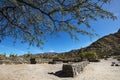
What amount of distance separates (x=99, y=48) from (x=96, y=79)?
143m

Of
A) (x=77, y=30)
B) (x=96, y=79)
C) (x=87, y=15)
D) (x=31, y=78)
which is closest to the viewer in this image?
(x=87, y=15)

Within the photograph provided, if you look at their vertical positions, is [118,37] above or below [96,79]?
above

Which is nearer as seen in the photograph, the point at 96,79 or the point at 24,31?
the point at 24,31

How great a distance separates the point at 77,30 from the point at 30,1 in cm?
267

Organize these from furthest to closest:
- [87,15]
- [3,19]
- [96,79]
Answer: [96,79] → [3,19] → [87,15]

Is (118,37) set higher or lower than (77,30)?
higher

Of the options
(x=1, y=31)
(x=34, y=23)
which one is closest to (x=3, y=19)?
(x=1, y=31)

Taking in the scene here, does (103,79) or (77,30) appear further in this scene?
(103,79)

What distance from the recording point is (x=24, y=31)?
11.0 meters

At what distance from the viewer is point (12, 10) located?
393 inches

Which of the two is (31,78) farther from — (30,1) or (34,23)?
(30,1)

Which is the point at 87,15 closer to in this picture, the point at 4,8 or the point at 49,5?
the point at 49,5

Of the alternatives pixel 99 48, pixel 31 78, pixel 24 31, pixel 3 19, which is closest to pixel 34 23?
pixel 24 31

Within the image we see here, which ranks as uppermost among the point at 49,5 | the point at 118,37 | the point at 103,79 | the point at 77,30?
the point at 118,37
